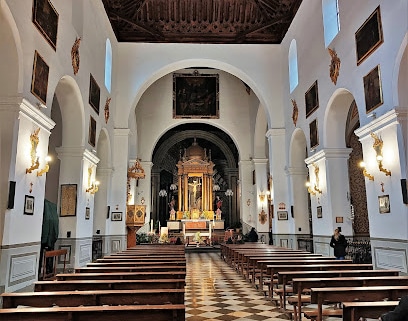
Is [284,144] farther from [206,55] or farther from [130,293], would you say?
[130,293]

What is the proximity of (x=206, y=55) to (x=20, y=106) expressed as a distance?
9905 mm

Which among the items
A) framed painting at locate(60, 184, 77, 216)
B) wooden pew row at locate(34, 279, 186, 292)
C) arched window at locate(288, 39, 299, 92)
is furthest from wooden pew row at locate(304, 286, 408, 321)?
arched window at locate(288, 39, 299, 92)

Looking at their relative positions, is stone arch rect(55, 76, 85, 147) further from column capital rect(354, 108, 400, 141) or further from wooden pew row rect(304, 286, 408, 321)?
wooden pew row rect(304, 286, 408, 321)

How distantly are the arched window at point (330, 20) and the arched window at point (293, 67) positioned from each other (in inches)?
115

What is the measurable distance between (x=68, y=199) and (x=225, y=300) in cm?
531

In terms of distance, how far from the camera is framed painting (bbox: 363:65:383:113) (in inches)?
295

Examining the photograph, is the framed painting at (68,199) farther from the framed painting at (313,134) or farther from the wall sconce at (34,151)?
the framed painting at (313,134)

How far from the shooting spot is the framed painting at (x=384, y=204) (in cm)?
720

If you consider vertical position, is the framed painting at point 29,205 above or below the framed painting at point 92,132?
below

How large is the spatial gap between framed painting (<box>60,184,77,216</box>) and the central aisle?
3.61 metres

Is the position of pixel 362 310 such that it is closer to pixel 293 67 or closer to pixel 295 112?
pixel 295 112

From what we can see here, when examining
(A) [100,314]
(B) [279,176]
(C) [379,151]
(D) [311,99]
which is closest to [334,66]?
(D) [311,99]

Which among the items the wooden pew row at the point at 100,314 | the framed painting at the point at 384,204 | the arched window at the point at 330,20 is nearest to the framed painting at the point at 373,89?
the framed painting at the point at 384,204

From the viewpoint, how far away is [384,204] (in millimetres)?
7328
